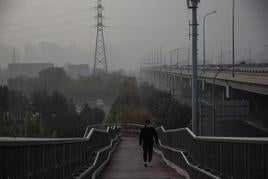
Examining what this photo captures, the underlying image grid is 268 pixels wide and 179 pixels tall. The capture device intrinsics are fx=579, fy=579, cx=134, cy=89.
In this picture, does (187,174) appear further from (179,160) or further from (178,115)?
(178,115)

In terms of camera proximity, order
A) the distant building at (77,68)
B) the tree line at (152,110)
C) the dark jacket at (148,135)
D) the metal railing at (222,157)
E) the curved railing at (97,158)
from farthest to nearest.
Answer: the distant building at (77,68) → the tree line at (152,110) → the dark jacket at (148,135) → the metal railing at (222,157) → the curved railing at (97,158)

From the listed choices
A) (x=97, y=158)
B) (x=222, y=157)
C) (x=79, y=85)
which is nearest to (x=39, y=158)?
(x=222, y=157)

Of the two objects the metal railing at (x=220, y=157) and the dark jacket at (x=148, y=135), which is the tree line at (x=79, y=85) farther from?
the metal railing at (x=220, y=157)

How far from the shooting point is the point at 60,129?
4809 cm

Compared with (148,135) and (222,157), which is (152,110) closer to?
(148,135)

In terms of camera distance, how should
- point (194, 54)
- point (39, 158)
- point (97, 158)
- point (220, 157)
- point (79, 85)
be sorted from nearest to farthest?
point (39, 158) → point (220, 157) → point (97, 158) → point (194, 54) → point (79, 85)

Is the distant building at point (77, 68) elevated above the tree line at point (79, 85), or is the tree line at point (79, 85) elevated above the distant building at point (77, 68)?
the distant building at point (77, 68)

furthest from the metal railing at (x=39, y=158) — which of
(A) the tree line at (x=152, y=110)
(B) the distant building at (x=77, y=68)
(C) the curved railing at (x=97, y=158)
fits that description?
(B) the distant building at (x=77, y=68)

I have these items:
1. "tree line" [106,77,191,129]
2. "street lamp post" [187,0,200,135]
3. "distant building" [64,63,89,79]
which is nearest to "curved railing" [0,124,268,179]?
"street lamp post" [187,0,200,135]

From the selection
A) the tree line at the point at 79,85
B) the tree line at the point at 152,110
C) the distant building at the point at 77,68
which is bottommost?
the tree line at the point at 152,110

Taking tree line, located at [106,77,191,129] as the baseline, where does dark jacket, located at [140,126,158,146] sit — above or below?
above

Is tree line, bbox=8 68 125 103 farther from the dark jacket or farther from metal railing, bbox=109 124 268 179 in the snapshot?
metal railing, bbox=109 124 268 179

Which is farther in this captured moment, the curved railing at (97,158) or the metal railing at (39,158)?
the curved railing at (97,158)

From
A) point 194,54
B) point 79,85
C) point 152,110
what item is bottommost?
point 152,110
